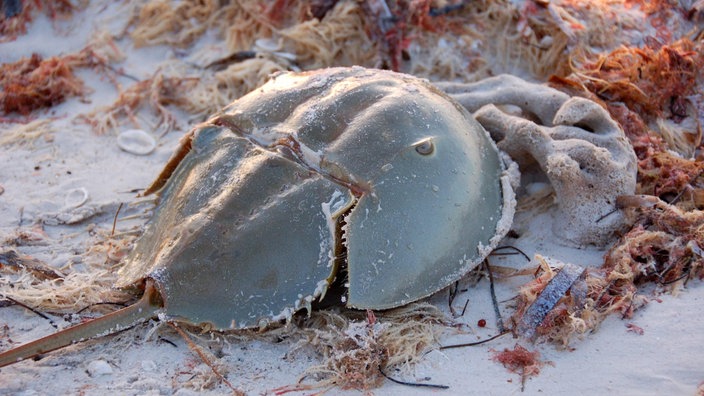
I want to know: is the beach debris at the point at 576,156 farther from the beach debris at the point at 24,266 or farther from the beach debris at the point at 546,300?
the beach debris at the point at 24,266

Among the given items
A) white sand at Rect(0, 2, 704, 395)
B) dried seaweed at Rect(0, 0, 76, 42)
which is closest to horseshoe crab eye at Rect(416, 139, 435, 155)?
white sand at Rect(0, 2, 704, 395)

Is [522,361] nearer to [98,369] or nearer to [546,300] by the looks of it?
[546,300]

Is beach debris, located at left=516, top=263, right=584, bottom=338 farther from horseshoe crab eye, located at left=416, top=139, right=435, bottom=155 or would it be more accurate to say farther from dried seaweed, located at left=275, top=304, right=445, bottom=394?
horseshoe crab eye, located at left=416, top=139, right=435, bottom=155

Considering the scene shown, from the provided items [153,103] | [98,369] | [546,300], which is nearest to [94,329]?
[98,369]

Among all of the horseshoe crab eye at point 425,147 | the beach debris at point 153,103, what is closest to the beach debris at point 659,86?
the horseshoe crab eye at point 425,147

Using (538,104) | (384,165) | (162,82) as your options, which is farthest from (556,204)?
(162,82)

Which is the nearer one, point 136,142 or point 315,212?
point 315,212
